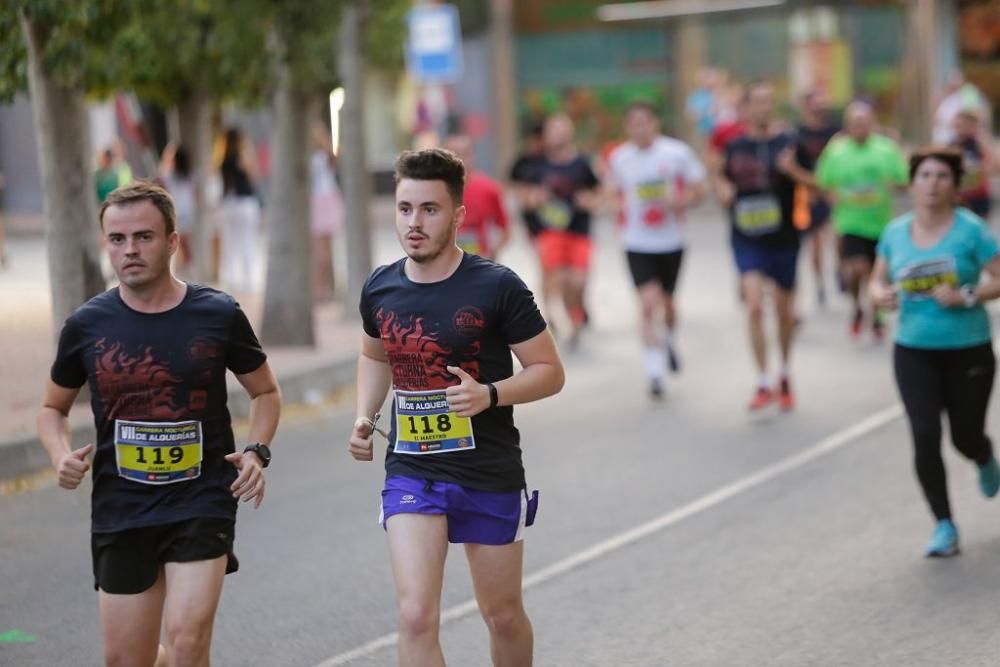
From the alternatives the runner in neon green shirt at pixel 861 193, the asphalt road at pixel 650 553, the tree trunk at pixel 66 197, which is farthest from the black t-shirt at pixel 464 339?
the runner in neon green shirt at pixel 861 193

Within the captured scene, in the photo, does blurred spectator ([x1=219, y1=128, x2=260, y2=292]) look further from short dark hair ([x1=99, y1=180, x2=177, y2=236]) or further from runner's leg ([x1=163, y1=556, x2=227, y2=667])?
runner's leg ([x1=163, y1=556, x2=227, y2=667])

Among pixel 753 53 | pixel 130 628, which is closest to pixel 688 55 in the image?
pixel 753 53

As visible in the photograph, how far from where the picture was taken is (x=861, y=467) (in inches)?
412

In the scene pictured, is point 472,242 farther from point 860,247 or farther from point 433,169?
Result: point 433,169

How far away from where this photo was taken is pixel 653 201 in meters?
13.7

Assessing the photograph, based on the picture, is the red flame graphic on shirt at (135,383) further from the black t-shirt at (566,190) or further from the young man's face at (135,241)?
the black t-shirt at (566,190)

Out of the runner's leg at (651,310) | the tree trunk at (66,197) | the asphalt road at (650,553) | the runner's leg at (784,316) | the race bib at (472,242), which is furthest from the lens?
the race bib at (472,242)

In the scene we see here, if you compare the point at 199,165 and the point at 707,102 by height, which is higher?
the point at 707,102

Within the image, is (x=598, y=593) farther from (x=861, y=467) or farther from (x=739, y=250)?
(x=739, y=250)

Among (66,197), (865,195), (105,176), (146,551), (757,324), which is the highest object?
(66,197)

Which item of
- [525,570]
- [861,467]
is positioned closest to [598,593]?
[525,570]

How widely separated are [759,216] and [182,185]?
11435 mm

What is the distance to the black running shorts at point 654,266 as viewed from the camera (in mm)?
13812

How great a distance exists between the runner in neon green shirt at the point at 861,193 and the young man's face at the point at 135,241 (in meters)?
11.1
